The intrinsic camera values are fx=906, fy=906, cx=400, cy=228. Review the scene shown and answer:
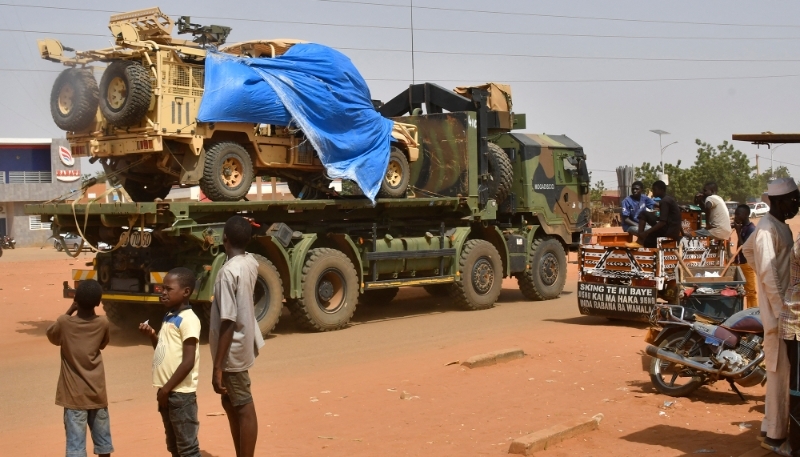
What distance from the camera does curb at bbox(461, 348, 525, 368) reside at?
977 centimetres

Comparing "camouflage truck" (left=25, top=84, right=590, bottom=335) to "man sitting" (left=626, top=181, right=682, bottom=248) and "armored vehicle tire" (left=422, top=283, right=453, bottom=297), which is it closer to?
"armored vehicle tire" (left=422, top=283, right=453, bottom=297)

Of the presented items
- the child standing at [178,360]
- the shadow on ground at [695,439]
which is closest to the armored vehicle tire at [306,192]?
the shadow on ground at [695,439]

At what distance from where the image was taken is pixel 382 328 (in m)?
13.7

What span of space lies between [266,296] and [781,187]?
756cm

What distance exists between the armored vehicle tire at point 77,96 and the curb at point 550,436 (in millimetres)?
8170

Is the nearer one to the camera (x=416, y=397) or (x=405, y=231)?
(x=416, y=397)

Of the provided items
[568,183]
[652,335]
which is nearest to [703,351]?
[652,335]

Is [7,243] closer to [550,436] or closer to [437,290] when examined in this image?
[437,290]

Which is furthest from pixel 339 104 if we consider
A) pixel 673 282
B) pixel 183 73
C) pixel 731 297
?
pixel 731 297

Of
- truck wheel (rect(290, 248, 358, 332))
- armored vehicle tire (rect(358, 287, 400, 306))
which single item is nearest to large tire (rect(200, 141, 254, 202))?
truck wheel (rect(290, 248, 358, 332))

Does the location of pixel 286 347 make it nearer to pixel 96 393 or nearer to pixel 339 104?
pixel 339 104

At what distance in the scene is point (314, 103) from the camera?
43.4 ft

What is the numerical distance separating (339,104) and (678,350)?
688 centimetres

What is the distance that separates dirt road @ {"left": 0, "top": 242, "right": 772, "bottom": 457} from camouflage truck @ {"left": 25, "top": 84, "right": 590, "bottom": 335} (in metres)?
0.82
